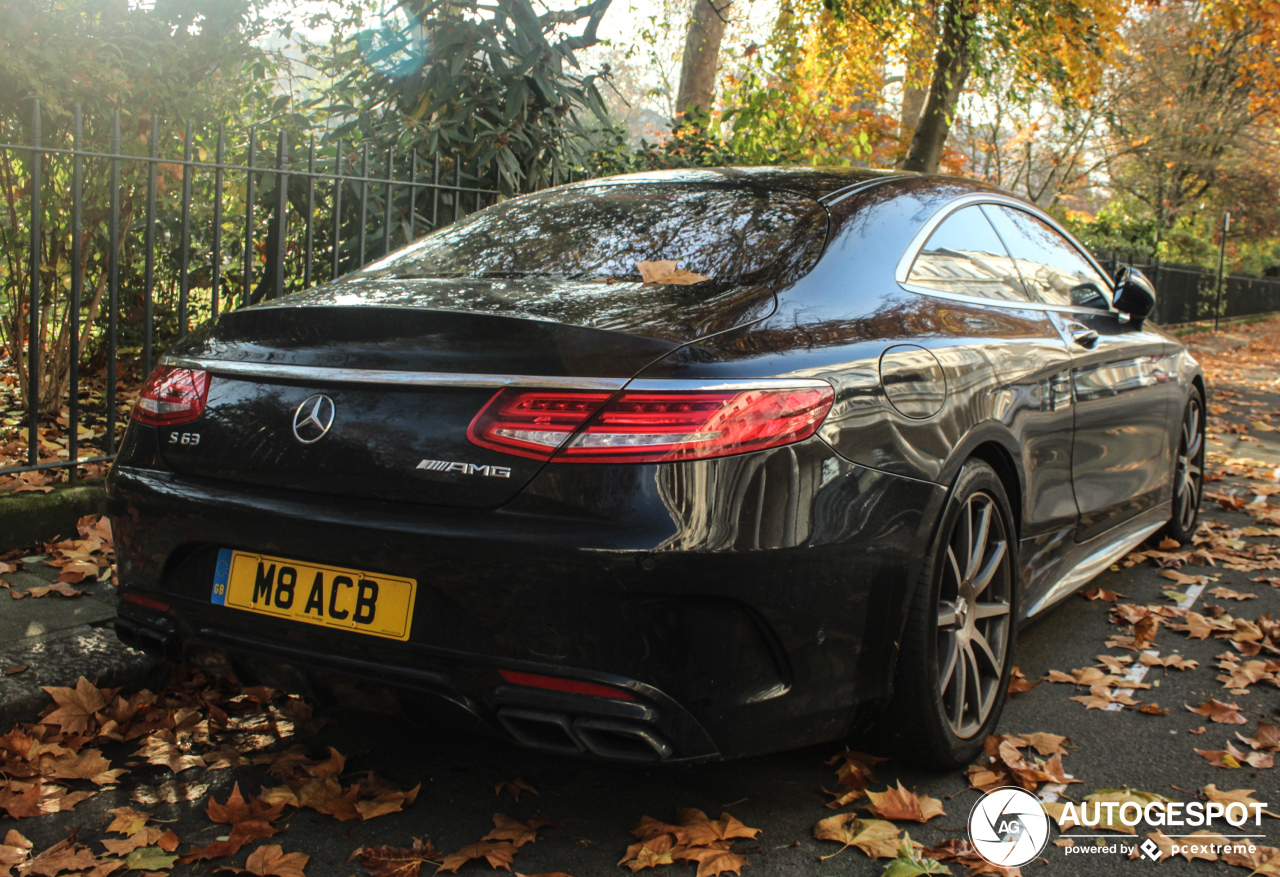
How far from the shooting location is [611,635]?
2.14 meters

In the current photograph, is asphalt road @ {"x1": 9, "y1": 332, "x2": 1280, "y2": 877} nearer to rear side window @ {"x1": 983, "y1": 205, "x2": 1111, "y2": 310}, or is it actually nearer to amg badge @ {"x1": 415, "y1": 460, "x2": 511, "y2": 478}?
amg badge @ {"x1": 415, "y1": 460, "x2": 511, "y2": 478}

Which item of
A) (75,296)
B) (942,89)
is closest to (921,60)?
(942,89)

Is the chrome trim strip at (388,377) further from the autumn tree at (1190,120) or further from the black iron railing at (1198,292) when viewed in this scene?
the autumn tree at (1190,120)

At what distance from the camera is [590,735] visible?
7.14ft

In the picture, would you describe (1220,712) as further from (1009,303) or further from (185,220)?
(185,220)

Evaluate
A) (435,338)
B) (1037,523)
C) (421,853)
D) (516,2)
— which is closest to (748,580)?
(435,338)

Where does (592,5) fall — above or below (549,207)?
above

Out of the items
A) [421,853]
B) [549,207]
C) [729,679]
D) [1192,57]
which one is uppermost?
[1192,57]

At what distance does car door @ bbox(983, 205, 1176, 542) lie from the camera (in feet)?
12.2

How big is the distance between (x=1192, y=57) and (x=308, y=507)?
3072 cm

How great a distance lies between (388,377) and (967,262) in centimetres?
185

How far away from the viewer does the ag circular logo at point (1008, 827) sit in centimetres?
247

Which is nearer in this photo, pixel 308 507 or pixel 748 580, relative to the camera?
pixel 748 580

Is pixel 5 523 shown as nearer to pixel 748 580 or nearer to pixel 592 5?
pixel 748 580
